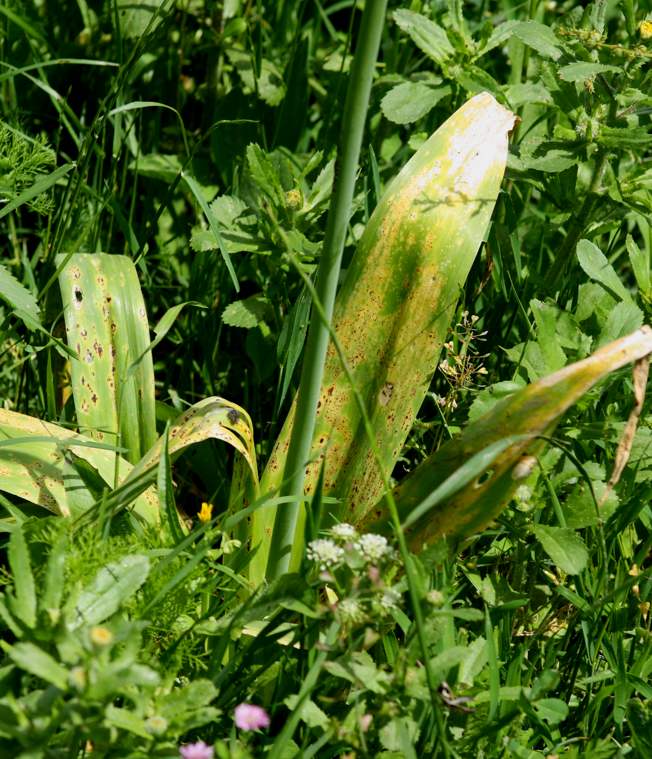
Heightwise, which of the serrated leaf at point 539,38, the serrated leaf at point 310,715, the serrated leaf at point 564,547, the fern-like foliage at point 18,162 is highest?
the serrated leaf at point 539,38

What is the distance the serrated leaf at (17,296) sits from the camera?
168cm

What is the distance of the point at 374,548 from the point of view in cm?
129

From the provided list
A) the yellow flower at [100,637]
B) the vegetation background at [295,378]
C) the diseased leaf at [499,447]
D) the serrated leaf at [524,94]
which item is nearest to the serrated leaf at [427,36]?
the vegetation background at [295,378]

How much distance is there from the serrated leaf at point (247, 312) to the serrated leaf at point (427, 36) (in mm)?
607

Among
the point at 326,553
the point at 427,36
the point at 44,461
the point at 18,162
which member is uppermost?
the point at 427,36

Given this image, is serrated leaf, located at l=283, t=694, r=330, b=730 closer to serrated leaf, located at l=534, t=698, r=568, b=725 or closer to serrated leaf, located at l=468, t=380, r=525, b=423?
serrated leaf, located at l=534, t=698, r=568, b=725

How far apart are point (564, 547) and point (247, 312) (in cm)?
86

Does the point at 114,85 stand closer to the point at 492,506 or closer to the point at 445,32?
the point at 445,32

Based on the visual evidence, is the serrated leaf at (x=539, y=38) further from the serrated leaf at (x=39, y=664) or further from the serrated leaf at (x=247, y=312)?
the serrated leaf at (x=39, y=664)

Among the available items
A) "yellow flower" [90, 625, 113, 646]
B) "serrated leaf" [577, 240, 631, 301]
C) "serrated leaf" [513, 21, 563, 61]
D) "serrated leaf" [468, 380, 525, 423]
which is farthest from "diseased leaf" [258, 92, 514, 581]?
"yellow flower" [90, 625, 113, 646]

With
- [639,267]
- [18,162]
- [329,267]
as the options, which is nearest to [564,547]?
[329,267]

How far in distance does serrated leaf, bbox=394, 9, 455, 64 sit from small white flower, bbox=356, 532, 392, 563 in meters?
1.17

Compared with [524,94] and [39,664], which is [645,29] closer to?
[524,94]

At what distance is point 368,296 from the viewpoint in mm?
1766
